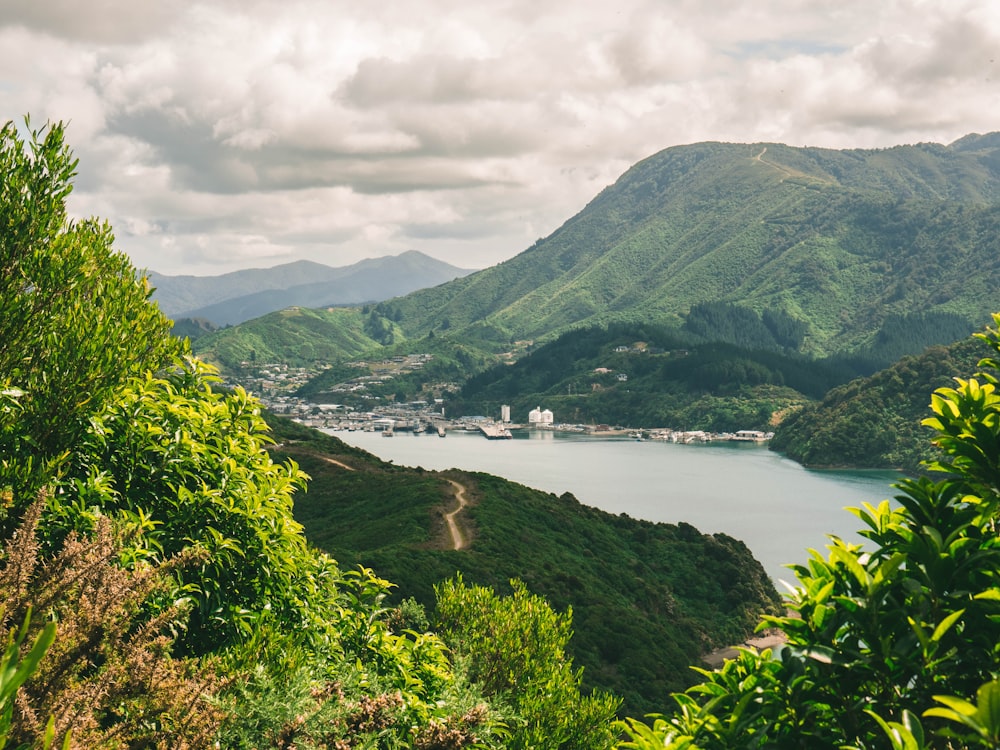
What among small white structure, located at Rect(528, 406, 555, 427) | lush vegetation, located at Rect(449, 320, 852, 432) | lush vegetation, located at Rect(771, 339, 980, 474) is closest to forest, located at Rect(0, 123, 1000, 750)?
lush vegetation, located at Rect(771, 339, 980, 474)

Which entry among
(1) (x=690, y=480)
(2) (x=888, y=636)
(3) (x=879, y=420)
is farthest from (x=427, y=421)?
(2) (x=888, y=636)

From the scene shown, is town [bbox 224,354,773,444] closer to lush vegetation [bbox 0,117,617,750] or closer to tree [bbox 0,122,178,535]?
lush vegetation [bbox 0,117,617,750]

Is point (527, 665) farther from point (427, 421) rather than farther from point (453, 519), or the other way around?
point (427, 421)

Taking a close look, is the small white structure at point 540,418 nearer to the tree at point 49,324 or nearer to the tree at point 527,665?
the tree at point 527,665

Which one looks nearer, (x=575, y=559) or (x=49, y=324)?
(x=49, y=324)

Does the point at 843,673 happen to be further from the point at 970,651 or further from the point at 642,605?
the point at 642,605

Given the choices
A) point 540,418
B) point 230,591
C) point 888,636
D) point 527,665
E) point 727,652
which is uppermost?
point 888,636

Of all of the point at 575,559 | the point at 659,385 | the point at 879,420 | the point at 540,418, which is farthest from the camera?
the point at 659,385
